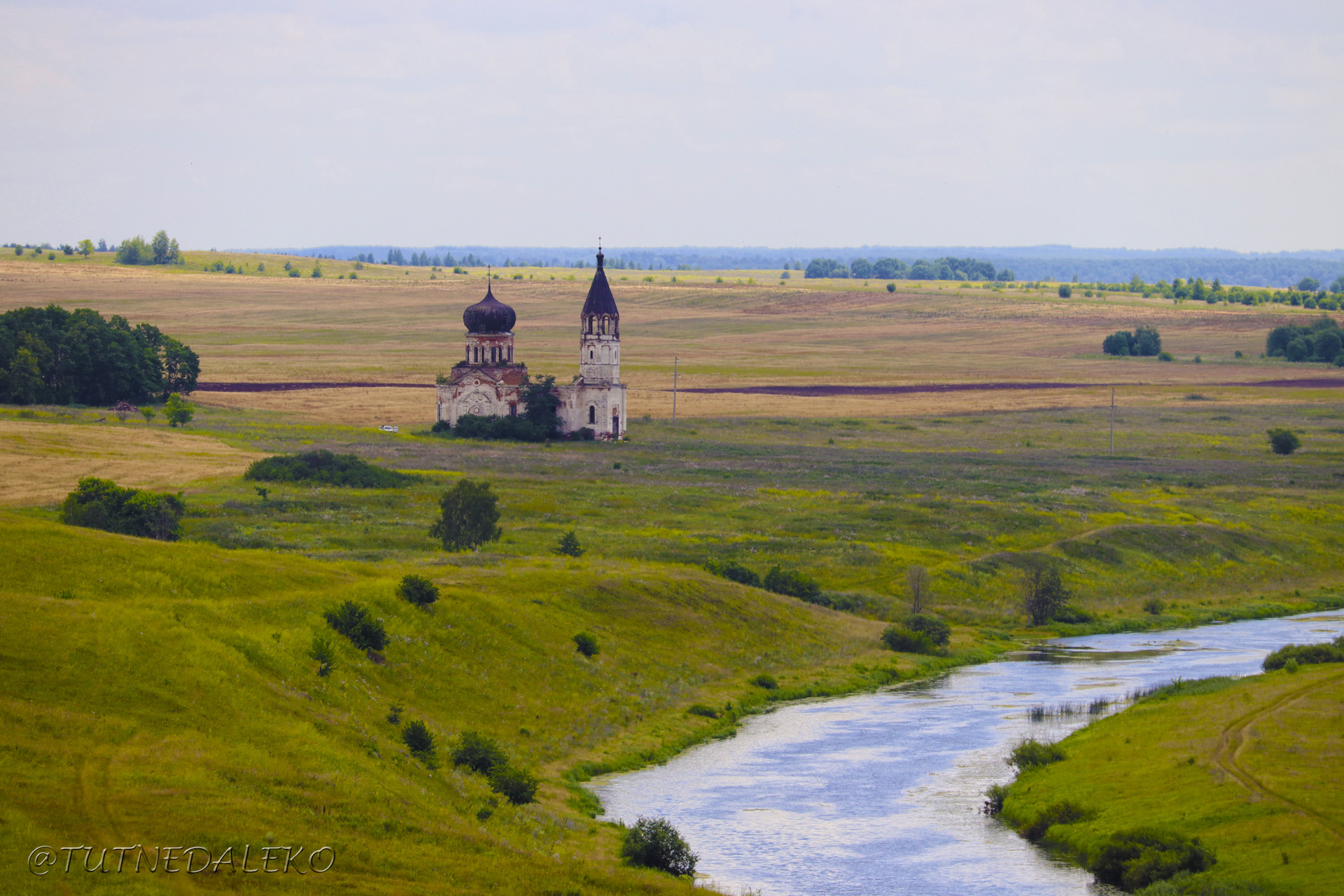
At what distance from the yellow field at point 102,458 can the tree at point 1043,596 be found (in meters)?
45.5

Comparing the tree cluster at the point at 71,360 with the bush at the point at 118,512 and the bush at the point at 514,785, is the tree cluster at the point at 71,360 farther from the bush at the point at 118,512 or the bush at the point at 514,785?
the bush at the point at 514,785

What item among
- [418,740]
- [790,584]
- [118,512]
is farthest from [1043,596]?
[118,512]

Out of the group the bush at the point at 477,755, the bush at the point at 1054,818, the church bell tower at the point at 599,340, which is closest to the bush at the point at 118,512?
the bush at the point at 477,755

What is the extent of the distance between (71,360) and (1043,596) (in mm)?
80220

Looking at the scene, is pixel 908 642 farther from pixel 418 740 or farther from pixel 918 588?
pixel 418 740

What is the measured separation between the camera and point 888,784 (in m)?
39.9

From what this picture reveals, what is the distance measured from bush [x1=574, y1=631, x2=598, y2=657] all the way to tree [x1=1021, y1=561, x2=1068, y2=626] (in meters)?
26.0

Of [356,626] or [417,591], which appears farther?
[417,591]

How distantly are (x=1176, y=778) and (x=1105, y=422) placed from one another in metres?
98.3

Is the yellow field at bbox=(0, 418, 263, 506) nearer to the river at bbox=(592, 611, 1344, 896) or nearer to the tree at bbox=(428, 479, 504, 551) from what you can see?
the tree at bbox=(428, 479, 504, 551)

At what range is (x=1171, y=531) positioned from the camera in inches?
3103

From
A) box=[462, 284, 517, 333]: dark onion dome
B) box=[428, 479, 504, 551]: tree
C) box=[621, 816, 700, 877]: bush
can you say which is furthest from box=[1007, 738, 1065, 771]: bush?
box=[462, 284, 517, 333]: dark onion dome

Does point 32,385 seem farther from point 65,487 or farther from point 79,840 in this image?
point 79,840

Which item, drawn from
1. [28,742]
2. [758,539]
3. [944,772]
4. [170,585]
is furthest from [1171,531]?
[28,742]
